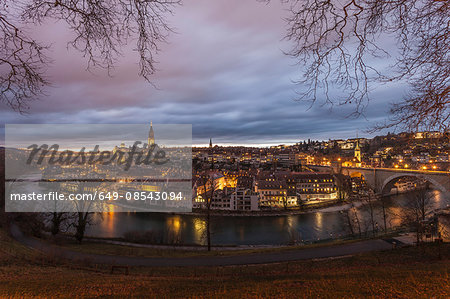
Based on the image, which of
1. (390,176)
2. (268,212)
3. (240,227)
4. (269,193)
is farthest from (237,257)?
(390,176)

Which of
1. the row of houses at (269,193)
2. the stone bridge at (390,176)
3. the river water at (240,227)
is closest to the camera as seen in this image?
the river water at (240,227)

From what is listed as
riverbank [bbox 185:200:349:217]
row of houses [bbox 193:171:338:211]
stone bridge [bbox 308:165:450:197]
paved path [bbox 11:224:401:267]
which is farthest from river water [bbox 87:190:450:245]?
paved path [bbox 11:224:401:267]

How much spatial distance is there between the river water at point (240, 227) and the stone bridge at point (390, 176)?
8.76 ft

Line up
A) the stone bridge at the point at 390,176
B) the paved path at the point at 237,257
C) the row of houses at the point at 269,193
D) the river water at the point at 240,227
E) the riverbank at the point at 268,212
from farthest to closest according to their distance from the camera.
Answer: the row of houses at the point at 269,193
the riverbank at the point at 268,212
the stone bridge at the point at 390,176
the river water at the point at 240,227
the paved path at the point at 237,257

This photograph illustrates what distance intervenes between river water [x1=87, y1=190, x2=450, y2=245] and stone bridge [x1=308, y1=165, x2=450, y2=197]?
8.76 feet

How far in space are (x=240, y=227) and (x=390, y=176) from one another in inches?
942

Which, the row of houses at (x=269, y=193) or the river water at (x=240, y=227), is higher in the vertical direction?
the row of houses at (x=269, y=193)

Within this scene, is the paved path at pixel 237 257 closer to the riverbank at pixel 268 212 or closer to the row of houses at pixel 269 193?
the row of houses at pixel 269 193

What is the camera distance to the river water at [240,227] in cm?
1688

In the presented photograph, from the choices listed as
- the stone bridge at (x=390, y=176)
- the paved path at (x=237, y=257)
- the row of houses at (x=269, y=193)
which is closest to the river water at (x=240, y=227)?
the stone bridge at (x=390, y=176)

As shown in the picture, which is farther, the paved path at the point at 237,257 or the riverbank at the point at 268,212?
the riverbank at the point at 268,212

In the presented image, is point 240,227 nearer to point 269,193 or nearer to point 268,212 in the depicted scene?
point 268,212

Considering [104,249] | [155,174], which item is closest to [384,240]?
[104,249]

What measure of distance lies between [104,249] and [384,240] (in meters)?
12.2
